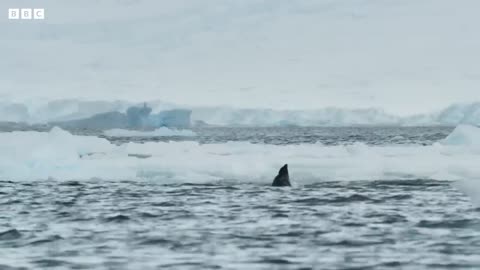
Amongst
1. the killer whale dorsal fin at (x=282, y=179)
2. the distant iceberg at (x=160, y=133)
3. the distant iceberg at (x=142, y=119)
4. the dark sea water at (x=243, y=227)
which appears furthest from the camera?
the distant iceberg at (x=142, y=119)

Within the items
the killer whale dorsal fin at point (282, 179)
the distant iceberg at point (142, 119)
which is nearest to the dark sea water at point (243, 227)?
the killer whale dorsal fin at point (282, 179)

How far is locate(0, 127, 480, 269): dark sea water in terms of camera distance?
11844 millimetres

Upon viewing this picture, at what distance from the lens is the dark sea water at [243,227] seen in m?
11.8

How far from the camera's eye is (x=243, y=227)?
15.1 metres

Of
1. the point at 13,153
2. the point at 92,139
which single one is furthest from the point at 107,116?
the point at 13,153

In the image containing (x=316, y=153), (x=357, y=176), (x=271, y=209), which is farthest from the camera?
(x=316, y=153)

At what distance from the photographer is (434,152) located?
30406 millimetres

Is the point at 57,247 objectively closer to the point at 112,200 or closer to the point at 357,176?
the point at 112,200

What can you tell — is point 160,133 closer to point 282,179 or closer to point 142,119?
point 142,119

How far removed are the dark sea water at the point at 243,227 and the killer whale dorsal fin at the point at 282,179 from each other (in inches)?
11.3

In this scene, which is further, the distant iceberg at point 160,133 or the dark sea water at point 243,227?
the distant iceberg at point 160,133

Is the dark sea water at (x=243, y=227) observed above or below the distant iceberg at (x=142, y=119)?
below

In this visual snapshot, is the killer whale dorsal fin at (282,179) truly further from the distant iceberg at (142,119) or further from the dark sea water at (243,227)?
the distant iceberg at (142,119)

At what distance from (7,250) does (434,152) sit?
20.2 m
